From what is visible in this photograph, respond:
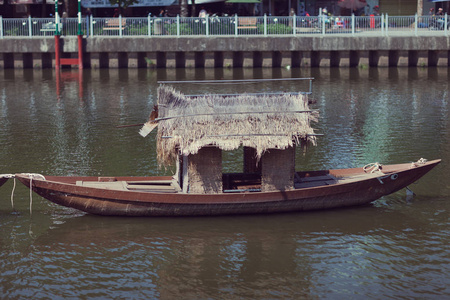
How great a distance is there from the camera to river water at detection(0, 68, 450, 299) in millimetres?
14266

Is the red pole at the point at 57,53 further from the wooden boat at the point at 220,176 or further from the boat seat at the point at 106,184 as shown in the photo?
the boat seat at the point at 106,184

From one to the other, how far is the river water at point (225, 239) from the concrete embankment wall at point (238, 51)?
1591 centimetres

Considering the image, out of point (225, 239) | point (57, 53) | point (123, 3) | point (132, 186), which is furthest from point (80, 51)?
point (225, 239)

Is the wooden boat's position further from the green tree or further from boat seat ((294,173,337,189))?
the green tree

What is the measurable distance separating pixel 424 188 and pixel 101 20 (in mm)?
28086

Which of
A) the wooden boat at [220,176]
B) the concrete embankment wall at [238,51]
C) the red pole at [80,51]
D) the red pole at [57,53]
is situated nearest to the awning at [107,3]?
the concrete embankment wall at [238,51]

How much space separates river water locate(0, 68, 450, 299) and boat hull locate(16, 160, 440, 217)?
25 centimetres

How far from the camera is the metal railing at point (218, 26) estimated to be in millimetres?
43438

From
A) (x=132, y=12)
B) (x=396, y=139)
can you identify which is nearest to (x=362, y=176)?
(x=396, y=139)

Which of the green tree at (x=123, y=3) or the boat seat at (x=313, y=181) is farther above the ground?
the green tree at (x=123, y=3)

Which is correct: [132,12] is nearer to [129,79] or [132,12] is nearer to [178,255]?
[129,79]

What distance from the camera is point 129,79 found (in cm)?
4122

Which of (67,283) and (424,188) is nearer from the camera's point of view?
(67,283)

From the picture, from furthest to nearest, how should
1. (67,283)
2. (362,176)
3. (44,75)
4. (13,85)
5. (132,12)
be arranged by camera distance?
1. (132,12)
2. (44,75)
3. (13,85)
4. (362,176)
5. (67,283)
